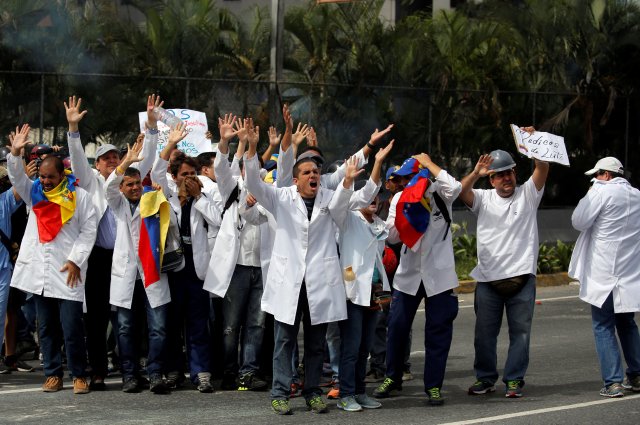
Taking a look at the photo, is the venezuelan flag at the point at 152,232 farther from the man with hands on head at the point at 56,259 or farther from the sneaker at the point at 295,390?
the sneaker at the point at 295,390

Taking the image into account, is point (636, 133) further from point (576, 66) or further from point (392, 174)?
point (392, 174)

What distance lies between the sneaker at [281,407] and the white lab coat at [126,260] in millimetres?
1433

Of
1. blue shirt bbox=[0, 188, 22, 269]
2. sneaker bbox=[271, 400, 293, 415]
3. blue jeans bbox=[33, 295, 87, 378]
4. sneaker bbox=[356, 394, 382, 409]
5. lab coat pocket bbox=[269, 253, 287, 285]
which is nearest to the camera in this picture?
sneaker bbox=[271, 400, 293, 415]

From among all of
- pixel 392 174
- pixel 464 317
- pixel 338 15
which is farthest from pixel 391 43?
pixel 392 174

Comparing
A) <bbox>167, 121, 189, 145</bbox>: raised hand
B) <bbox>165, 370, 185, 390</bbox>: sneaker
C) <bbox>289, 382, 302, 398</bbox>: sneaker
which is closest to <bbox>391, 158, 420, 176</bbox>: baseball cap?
<bbox>167, 121, 189, 145</bbox>: raised hand

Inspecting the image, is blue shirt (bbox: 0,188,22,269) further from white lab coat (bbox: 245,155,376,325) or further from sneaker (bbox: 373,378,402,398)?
sneaker (bbox: 373,378,402,398)

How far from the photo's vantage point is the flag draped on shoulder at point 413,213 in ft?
31.8

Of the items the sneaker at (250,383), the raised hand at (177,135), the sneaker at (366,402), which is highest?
the raised hand at (177,135)

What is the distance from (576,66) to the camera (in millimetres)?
24031

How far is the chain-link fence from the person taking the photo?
58.4ft

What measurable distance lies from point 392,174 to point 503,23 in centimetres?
1470

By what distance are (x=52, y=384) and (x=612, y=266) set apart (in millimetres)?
4504

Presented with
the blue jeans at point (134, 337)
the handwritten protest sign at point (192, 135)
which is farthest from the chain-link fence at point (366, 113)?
the blue jeans at point (134, 337)

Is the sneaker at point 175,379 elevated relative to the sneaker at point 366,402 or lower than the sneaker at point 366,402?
elevated
